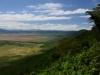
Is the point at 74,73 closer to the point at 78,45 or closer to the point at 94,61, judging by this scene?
the point at 94,61

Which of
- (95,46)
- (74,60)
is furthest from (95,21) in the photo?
(74,60)

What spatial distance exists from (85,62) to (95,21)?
69.5 feet

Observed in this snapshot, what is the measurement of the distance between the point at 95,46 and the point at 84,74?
1519cm

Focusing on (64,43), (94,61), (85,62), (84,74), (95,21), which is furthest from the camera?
(64,43)

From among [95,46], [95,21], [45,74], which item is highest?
[95,21]

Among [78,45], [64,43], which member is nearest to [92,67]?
[78,45]

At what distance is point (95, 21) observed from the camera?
64062 mm

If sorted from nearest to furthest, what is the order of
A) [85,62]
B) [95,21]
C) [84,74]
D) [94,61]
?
1. [84,74]
2. [94,61]
3. [85,62]
4. [95,21]

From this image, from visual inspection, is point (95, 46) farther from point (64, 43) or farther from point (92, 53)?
point (64, 43)

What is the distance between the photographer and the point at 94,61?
42.9 metres

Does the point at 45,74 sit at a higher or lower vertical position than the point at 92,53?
lower

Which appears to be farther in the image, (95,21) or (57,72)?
(95,21)

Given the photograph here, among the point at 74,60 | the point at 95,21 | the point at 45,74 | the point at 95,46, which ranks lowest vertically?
the point at 45,74

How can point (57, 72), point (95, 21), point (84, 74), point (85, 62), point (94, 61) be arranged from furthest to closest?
point (95, 21), point (57, 72), point (85, 62), point (94, 61), point (84, 74)
